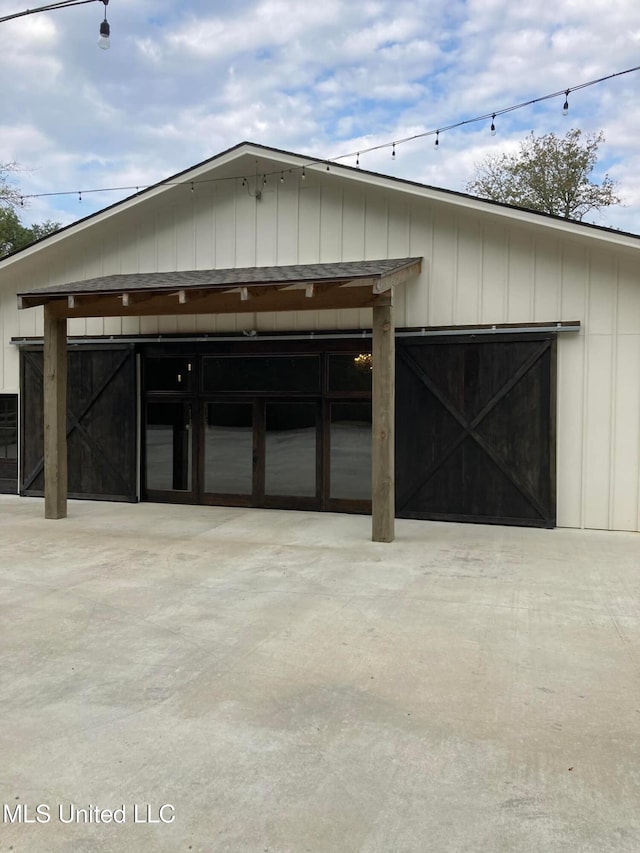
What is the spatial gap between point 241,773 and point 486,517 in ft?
19.3

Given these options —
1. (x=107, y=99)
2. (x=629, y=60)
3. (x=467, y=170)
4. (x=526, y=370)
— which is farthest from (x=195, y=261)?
(x=467, y=170)

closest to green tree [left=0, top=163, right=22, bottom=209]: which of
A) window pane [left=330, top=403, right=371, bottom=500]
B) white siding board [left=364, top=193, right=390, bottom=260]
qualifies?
white siding board [left=364, top=193, right=390, bottom=260]

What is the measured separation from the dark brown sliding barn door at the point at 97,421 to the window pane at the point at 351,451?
2941 mm

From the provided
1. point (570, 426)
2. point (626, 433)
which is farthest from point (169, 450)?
point (626, 433)

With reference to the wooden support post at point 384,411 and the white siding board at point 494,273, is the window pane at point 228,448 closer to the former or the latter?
the wooden support post at point 384,411

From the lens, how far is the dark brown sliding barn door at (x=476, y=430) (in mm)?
7887

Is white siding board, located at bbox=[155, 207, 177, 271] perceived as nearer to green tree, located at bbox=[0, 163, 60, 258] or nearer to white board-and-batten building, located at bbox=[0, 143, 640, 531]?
white board-and-batten building, located at bbox=[0, 143, 640, 531]

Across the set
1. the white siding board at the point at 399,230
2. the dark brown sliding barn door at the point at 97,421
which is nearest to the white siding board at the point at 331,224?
the white siding board at the point at 399,230

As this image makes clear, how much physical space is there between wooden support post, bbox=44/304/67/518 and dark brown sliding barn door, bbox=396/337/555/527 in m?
4.18

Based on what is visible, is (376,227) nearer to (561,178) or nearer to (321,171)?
(321,171)

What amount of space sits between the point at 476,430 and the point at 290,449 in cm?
244

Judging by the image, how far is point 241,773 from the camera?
2736 mm

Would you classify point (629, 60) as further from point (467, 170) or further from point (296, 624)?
point (467, 170)

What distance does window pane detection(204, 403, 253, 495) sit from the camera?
9266mm
